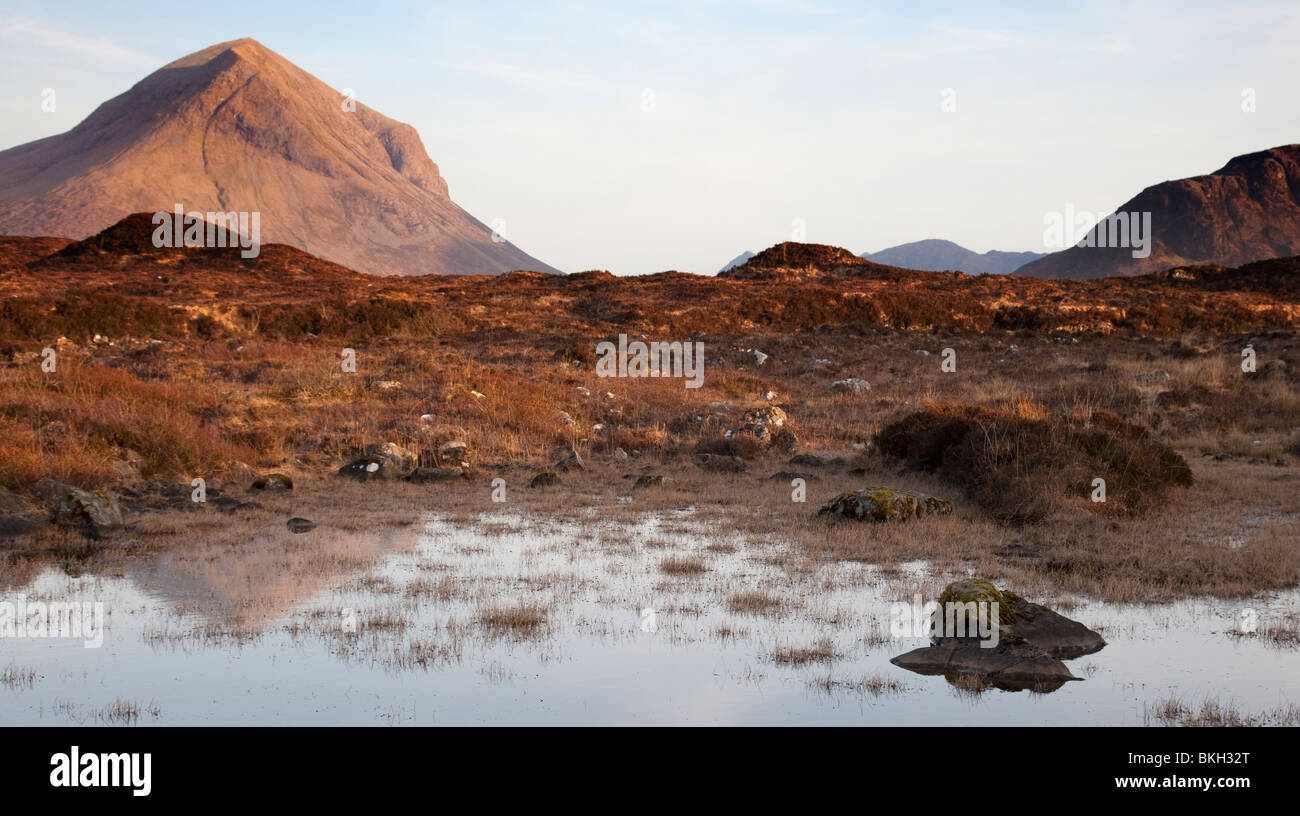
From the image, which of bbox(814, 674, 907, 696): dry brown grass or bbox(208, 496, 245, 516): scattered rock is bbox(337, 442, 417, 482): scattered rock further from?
bbox(814, 674, 907, 696): dry brown grass

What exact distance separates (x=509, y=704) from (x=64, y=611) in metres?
4.90

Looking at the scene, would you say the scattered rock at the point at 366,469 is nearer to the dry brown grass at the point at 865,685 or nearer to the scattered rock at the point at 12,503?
the scattered rock at the point at 12,503

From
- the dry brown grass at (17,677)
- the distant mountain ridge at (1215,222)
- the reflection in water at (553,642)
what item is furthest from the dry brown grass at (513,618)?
the distant mountain ridge at (1215,222)

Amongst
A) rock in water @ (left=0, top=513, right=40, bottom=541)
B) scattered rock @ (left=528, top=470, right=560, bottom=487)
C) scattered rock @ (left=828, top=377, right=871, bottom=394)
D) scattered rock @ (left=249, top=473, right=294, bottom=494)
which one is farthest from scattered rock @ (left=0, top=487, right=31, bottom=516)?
scattered rock @ (left=828, top=377, right=871, bottom=394)

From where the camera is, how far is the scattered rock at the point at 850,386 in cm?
2923

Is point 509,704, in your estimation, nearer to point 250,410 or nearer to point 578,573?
point 578,573

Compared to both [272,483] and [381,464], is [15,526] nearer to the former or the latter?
[272,483]

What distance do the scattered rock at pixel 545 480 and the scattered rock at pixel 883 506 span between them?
488 centimetres

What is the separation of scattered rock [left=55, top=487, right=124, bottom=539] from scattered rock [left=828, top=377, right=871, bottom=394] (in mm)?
20515

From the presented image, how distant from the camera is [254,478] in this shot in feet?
52.2

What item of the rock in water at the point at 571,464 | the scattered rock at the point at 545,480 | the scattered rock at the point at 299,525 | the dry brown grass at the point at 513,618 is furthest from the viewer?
the rock in water at the point at 571,464

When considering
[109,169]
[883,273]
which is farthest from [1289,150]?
[109,169]

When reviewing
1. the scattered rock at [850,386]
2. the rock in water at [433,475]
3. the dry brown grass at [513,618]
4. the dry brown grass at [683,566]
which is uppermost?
the scattered rock at [850,386]

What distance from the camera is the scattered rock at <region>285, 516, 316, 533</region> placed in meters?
12.8
